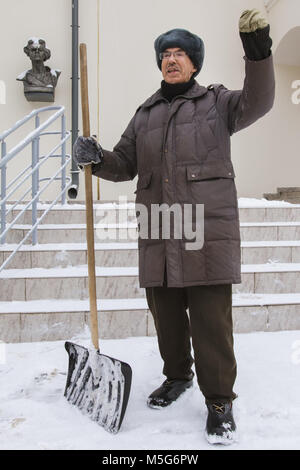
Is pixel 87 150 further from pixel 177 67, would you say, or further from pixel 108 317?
pixel 108 317

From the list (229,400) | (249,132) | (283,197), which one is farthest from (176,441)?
(249,132)

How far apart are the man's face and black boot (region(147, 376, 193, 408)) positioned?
131 centimetres

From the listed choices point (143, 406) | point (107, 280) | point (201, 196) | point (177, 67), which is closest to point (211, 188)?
point (201, 196)

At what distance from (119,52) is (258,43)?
5.03 m

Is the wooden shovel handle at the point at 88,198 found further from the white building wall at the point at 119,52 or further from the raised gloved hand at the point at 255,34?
the white building wall at the point at 119,52

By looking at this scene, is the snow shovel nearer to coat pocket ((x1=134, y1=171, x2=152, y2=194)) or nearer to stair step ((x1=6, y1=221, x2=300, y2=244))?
coat pocket ((x1=134, y1=171, x2=152, y2=194))

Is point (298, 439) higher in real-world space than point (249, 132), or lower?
lower

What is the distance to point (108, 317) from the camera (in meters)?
2.56

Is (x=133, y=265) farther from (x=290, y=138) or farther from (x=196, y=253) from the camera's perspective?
(x=290, y=138)

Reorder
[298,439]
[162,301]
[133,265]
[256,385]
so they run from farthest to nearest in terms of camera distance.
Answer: [133,265] → [256,385] → [162,301] → [298,439]

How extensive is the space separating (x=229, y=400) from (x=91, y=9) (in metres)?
5.82

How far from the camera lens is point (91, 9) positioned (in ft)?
19.0

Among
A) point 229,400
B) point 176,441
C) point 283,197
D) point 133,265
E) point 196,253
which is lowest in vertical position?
point 176,441
